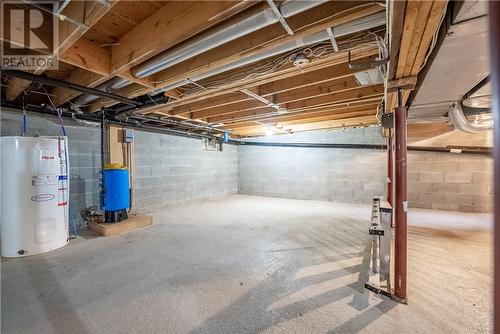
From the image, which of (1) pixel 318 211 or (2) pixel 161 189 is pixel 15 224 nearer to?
(2) pixel 161 189

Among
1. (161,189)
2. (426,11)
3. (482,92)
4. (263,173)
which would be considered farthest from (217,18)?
(263,173)

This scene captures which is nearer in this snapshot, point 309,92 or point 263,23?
point 263,23

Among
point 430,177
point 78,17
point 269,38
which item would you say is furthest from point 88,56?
point 430,177

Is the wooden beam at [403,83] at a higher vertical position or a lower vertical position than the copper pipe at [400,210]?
higher

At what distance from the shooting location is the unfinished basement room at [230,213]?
4.54 ft

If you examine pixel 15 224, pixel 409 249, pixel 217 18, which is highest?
pixel 217 18

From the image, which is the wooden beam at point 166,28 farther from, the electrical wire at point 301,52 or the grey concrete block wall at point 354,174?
the grey concrete block wall at point 354,174

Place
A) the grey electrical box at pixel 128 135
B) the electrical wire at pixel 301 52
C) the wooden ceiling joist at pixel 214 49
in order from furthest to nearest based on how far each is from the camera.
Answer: the grey electrical box at pixel 128 135 < the electrical wire at pixel 301 52 < the wooden ceiling joist at pixel 214 49

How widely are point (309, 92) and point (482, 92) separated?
160 cm

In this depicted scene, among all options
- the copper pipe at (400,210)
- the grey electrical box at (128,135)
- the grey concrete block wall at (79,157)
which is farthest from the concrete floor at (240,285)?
the grey electrical box at (128,135)

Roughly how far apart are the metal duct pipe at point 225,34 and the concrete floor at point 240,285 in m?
1.84

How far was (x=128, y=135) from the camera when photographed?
13.1 ft

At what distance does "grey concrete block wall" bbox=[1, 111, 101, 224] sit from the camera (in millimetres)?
3072

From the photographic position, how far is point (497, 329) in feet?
1.95
